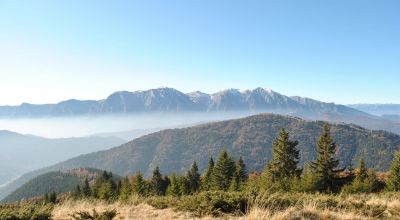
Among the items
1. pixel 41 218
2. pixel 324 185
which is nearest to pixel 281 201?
pixel 41 218

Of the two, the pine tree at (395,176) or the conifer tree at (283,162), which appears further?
the conifer tree at (283,162)

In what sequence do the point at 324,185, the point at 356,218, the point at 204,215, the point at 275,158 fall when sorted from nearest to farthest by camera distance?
the point at 356,218 < the point at 204,215 < the point at 324,185 < the point at 275,158

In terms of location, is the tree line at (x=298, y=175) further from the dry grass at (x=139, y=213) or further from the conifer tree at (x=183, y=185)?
the dry grass at (x=139, y=213)

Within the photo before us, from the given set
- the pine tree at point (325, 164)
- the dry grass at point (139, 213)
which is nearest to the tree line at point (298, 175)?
the pine tree at point (325, 164)

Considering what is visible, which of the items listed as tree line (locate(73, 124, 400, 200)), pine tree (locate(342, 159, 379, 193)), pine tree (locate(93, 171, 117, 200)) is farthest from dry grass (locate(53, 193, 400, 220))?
pine tree (locate(93, 171, 117, 200))

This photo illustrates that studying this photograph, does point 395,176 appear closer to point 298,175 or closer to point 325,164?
point 325,164

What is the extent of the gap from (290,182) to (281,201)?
37.2 meters

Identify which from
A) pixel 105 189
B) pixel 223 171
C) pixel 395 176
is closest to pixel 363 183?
Answer: pixel 395 176

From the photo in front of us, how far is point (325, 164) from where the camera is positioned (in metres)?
52.8

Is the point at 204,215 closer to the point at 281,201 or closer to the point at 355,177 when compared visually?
the point at 281,201

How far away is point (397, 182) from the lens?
1925 inches

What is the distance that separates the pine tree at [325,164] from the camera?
170 ft

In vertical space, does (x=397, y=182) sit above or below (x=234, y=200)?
below

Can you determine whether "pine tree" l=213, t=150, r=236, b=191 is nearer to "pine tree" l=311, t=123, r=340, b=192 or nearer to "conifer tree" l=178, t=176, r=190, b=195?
Result: "conifer tree" l=178, t=176, r=190, b=195
